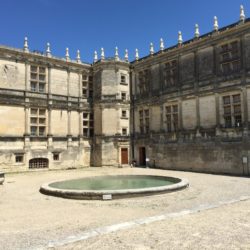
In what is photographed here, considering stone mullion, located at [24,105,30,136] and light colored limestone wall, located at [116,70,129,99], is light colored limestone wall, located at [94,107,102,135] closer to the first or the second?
light colored limestone wall, located at [116,70,129,99]

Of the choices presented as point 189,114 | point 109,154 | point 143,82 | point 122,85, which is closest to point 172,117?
point 189,114

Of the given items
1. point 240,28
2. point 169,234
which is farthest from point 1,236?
point 240,28

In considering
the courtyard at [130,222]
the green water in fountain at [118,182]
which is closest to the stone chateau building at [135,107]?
the green water in fountain at [118,182]

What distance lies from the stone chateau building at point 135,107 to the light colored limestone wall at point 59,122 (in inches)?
3.5

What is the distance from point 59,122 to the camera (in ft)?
81.1

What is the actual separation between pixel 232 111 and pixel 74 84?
14.4 m

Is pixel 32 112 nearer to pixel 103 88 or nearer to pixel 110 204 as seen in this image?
pixel 103 88

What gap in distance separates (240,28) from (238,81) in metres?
3.61

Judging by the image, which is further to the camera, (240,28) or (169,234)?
(240,28)

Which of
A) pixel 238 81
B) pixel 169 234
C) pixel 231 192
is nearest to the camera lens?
pixel 169 234

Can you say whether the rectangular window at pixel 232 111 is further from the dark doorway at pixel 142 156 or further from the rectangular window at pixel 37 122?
the rectangular window at pixel 37 122

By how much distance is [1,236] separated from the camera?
6441 millimetres

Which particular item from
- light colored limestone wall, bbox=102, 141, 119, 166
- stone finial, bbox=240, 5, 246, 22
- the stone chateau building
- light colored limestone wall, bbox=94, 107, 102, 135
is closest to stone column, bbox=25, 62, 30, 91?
the stone chateau building

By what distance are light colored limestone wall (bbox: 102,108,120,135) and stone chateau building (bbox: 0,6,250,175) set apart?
3.7 inches
